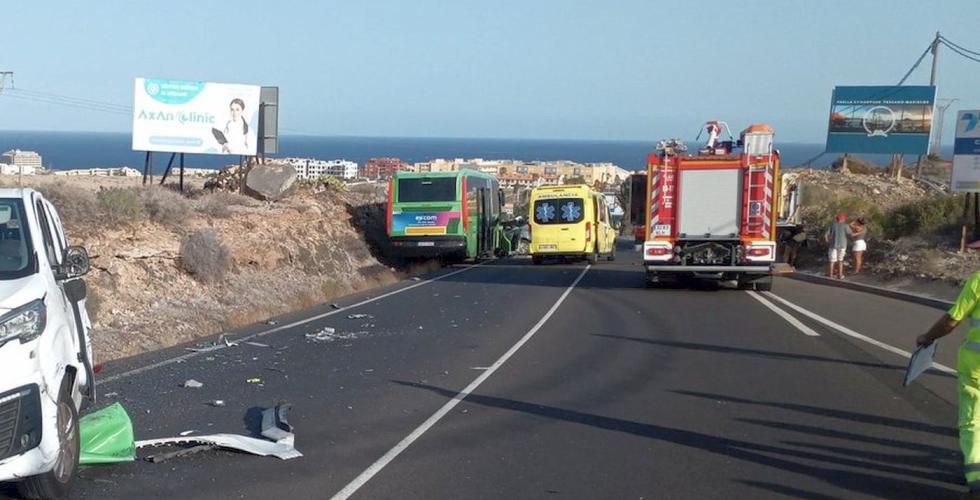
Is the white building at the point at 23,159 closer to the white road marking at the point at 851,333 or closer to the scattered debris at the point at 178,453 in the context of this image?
the white road marking at the point at 851,333

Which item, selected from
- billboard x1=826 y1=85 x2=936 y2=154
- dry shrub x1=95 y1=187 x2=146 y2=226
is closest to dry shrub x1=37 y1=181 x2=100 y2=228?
dry shrub x1=95 y1=187 x2=146 y2=226

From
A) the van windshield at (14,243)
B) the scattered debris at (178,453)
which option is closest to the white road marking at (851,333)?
the scattered debris at (178,453)

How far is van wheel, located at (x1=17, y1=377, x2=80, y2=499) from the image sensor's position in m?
6.25

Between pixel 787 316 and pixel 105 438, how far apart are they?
43.2ft

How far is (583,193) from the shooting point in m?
34.0

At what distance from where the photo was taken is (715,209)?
2209 centimetres

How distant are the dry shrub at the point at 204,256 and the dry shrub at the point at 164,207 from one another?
951 mm

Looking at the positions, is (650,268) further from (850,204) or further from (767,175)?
(850,204)

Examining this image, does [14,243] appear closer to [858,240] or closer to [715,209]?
[715,209]

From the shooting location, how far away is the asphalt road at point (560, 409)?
7.11 metres

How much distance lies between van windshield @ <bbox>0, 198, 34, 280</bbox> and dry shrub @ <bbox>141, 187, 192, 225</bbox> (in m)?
15.6

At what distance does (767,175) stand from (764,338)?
7672mm

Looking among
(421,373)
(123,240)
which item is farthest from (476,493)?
(123,240)

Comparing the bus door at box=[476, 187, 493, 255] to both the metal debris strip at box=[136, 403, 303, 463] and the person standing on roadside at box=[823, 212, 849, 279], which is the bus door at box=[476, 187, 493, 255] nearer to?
the person standing on roadside at box=[823, 212, 849, 279]
